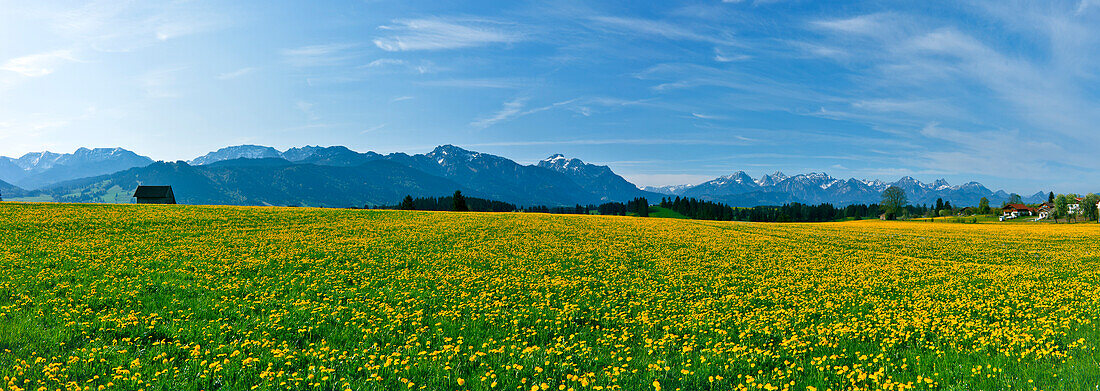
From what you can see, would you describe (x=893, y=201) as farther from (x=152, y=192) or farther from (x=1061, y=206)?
(x=152, y=192)

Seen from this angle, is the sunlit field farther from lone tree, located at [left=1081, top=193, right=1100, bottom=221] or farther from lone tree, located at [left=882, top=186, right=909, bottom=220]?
lone tree, located at [left=882, top=186, right=909, bottom=220]

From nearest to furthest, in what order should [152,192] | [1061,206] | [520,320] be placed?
[520,320] < [152,192] < [1061,206]

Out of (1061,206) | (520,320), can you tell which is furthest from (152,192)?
(1061,206)

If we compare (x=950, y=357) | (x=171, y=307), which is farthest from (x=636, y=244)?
(x=171, y=307)

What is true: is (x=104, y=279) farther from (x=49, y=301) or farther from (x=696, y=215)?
(x=696, y=215)

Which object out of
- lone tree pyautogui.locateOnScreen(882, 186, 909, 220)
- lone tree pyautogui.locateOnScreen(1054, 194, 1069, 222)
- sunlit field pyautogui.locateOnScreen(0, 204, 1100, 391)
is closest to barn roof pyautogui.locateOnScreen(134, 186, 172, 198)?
sunlit field pyautogui.locateOnScreen(0, 204, 1100, 391)

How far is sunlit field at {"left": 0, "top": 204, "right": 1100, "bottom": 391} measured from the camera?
959cm

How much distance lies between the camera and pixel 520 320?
46.9ft

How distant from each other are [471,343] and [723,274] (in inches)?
636

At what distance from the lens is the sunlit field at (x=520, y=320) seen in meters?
9.59

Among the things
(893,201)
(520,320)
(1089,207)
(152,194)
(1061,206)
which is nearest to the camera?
(520,320)

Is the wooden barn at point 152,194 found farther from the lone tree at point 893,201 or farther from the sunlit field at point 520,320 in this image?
the lone tree at point 893,201

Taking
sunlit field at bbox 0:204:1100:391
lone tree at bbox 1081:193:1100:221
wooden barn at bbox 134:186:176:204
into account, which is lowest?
sunlit field at bbox 0:204:1100:391

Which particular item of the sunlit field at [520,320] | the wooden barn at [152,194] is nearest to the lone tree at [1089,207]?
the sunlit field at [520,320]
